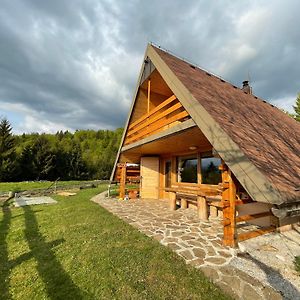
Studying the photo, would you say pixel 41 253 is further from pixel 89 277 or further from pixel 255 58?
pixel 255 58

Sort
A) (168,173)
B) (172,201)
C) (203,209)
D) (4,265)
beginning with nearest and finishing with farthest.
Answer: (4,265) < (203,209) < (172,201) < (168,173)

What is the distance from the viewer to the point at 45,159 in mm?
30312

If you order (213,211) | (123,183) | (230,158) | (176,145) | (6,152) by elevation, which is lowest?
(213,211)

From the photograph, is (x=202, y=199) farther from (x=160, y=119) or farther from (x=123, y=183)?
(x=123, y=183)

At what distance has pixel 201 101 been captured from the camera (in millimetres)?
5262

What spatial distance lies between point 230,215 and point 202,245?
97cm

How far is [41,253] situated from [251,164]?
4881 mm

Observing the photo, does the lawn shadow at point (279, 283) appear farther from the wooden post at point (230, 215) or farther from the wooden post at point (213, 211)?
the wooden post at point (213, 211)

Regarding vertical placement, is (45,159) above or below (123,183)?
above

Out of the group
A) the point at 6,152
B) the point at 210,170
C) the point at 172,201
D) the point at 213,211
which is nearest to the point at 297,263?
the point at 213,211

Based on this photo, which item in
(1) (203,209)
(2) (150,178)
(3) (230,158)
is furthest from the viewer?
(2) (150,178)

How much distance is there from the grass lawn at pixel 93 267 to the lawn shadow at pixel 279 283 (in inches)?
39.6

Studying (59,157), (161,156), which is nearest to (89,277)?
(161,156)

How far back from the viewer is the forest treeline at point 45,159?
89.7ft
